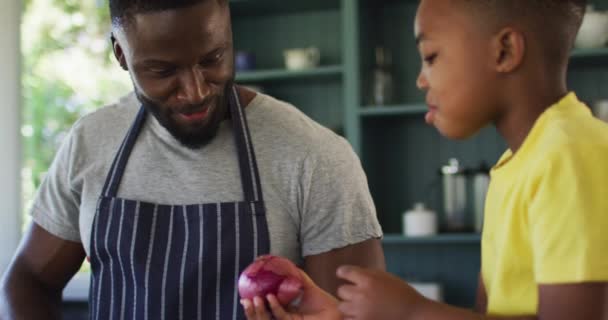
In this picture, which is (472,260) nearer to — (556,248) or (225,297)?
(225,297)

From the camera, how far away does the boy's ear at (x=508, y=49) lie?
39.8 inches

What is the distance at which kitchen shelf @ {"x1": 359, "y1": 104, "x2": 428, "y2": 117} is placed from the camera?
10.7 feet

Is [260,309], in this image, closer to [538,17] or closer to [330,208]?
[330,208]

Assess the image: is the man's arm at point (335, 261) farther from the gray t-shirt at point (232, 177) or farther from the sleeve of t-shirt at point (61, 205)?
the sleeve of t-shirt at point (61, 205)

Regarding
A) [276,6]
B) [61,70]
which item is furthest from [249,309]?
[61,70]

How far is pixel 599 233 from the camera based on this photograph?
0.89 m

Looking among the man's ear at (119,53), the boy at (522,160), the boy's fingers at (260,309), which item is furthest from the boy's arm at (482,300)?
the man's ear at (119,53)

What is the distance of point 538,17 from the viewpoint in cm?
102

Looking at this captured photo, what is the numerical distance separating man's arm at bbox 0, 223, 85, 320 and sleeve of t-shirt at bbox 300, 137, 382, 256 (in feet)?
1.60

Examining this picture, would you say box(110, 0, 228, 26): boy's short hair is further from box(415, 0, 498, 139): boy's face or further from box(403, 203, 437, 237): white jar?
box(403, 203, 437, 237): white jar

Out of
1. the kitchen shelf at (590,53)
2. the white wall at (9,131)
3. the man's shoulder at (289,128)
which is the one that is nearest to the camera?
the man's shoulder at (289,128)

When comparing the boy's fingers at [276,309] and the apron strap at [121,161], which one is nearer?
the boy's fingers at [276,309]

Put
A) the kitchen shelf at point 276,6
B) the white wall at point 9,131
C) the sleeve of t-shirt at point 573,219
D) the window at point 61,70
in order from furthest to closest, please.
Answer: the window at point 61,70, the white wall at point 9,131, the kitchen shelf at point 276,6, the sleeve of t-shirt at point 573,219

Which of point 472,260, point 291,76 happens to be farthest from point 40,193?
point 472,260
